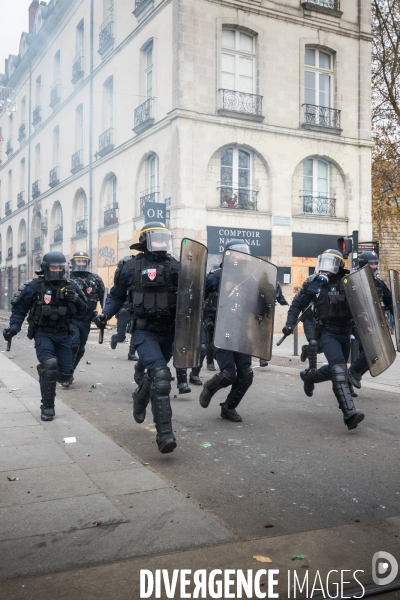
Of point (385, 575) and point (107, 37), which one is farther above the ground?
point (107, 37)

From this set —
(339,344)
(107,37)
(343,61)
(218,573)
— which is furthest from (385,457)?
(107,37)

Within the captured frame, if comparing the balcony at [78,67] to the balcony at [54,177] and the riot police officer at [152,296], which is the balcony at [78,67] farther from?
the riot police officer at [152,296]

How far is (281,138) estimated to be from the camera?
20.4 metres

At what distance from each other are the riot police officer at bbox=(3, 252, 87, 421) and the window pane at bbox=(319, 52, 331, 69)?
678 inches

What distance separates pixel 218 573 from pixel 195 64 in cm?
1777

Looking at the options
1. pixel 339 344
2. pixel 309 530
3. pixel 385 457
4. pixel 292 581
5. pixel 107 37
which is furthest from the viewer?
pixel 107 37

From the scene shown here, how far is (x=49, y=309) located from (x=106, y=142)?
59.6 feet

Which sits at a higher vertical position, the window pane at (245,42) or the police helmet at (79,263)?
the window pane at (245,42)

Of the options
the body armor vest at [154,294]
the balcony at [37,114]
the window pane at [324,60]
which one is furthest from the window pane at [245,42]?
the body armor vest at [154,294]

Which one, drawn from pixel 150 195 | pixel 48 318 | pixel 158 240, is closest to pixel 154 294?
pixel 158 240

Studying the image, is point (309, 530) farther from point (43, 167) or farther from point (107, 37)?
point (43, 167)

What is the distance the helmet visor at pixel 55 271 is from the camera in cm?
651

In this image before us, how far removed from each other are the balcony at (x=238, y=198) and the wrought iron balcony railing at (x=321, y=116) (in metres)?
2.94

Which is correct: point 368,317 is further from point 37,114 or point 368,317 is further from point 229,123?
point 37,114
